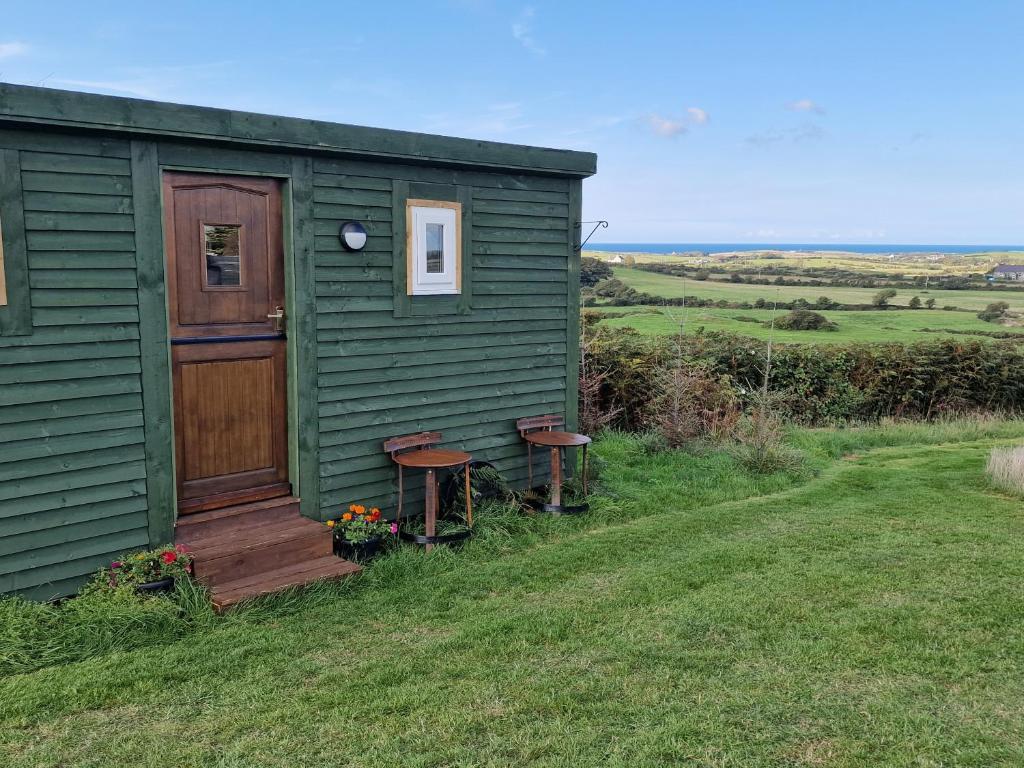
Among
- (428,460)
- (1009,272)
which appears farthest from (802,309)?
(1009,272)

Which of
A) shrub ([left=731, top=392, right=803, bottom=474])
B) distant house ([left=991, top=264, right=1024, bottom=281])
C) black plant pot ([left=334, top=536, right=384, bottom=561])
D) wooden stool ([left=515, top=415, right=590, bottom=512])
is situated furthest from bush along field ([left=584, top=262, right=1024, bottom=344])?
black plant pot ([left=334, top=536, right=384, bottom=561])

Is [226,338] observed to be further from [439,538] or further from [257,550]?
[439,538]

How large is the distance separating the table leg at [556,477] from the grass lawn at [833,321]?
7013 mm

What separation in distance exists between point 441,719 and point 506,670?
0.57 m

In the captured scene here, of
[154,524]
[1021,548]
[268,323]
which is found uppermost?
[268,323]

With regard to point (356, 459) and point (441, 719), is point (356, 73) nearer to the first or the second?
point (356, 459)

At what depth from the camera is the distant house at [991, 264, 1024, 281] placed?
28969 millimetres

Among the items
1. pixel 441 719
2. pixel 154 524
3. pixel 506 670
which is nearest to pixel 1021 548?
pixel 506 670

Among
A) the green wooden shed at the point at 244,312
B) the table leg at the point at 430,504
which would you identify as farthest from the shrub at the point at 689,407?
the table leg at the point at 430,504

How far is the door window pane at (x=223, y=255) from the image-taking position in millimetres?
5371

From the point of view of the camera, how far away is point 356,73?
20391 mm

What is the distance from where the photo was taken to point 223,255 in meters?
5.44

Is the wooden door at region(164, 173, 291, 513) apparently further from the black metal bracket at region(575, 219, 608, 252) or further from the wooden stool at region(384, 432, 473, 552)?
the black metal bracket at region(575, 219, 608, 252)

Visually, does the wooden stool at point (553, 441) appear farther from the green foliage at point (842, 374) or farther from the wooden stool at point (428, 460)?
the green foliage at point (842, 374)
